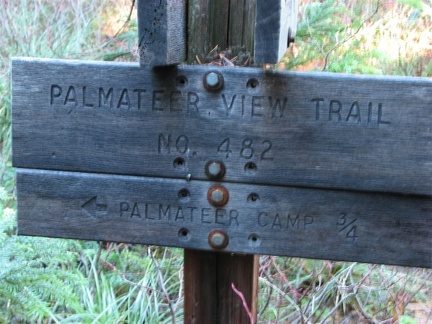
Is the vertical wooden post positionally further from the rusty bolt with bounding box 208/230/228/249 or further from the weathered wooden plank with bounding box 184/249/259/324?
the rusty bolt with bounding box 208/230/228/249

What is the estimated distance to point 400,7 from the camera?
5.50m

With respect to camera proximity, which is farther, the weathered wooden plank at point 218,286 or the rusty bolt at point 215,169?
the weathered wooden plank at point 218,286

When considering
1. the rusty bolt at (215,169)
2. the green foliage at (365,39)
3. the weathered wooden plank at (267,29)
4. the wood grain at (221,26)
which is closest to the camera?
the weathered wooden plank at (267,29)

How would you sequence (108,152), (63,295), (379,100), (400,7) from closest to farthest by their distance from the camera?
(379,100), (108,152), (63,295), (400,7)

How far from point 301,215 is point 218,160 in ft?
0.76

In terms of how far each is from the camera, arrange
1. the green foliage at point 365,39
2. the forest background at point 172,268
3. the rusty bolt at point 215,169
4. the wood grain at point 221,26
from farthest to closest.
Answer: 1. the green foliage at point 365,39
2. the forest background at point 172,268
3. the wood grain at point 221,26
4. the rusty bolt at point 215,169

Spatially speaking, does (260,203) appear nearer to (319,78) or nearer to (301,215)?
(301,215)

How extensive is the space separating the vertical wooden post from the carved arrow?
0.28m

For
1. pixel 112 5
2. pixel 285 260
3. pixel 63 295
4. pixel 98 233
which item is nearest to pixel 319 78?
pixel 98 233

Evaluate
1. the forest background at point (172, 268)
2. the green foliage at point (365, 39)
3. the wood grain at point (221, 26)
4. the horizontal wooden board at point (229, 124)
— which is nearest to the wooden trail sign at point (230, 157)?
the horizontal wooden board at point (229, 124)

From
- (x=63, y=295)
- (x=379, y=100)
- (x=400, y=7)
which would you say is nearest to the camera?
(x=379, y=100)

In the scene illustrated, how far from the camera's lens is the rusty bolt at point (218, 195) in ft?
4.78

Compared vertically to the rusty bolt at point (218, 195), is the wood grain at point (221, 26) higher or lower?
higher

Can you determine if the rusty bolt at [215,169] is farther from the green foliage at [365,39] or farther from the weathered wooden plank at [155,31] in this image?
the green foliage at [365,39]
